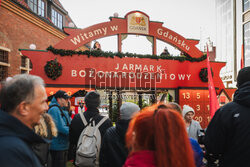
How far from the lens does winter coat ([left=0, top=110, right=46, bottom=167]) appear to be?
3.35 ft

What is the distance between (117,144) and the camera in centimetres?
239

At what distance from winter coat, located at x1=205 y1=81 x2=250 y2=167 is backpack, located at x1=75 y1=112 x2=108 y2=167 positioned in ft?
5.19

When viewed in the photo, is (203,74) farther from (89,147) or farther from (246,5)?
(246,5)

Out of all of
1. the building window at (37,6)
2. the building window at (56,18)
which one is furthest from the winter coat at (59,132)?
the building window at (56,18)

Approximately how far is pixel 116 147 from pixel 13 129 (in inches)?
57.9

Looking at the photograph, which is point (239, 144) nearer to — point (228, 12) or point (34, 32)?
point (34, 32)

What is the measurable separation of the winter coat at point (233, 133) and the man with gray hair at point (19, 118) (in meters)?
1.69

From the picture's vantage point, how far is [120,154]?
2.38m

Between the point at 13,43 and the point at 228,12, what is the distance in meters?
44.4

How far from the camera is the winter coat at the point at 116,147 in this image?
2377mm

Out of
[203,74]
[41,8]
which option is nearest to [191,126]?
[203,74]

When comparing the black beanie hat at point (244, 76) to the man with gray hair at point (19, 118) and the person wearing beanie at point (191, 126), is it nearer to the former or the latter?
the person wearing beanie at point (191, 126)

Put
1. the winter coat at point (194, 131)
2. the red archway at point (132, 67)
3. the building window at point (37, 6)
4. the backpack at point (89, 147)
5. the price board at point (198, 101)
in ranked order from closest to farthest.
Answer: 1. the backpack at point (89, 147)
2. the winter coat at point (194, 131)
3. the red archway at point (132, 67)
4. the price board at point (198, 101)
5. the building window at point (37, 6)

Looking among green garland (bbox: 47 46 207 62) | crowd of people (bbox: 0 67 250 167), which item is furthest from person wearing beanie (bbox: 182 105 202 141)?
green garland (bbox: 47 46 207 62)
